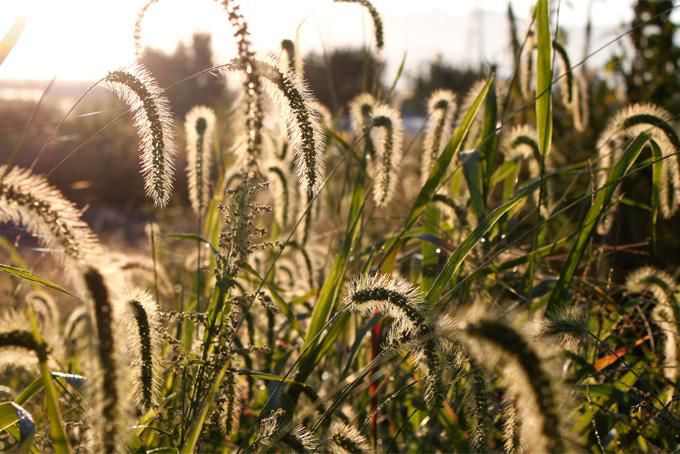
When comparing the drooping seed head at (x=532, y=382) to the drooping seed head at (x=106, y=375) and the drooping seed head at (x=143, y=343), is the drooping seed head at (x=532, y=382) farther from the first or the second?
the drooping seed head at (x=143, y=343)

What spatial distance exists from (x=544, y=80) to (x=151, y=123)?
1695mm

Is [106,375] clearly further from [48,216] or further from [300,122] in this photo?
[300,122]

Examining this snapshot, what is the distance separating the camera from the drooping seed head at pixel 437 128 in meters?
3.37

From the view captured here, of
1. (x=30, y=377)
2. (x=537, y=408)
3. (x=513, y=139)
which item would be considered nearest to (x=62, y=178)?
(x=30, y=377)

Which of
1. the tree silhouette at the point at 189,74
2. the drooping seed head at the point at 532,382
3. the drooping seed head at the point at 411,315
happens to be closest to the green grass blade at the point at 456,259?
the drooping seed head at the point at 411,315

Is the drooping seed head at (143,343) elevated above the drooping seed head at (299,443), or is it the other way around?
the drooping seed head at (143,343)

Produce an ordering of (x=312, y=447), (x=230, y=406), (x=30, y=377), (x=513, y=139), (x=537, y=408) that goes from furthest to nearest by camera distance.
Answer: (x=30, y=377)
(x=513, y=139)
(x=230, y=406)
(x=312, y=447)
(x=537, y=408)

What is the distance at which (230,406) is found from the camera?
2.25 metres

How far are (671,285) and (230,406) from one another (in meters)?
1.72

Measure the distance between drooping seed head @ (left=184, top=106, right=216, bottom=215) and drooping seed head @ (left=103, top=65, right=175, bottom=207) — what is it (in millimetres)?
882

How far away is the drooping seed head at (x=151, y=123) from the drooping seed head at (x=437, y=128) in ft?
5.23

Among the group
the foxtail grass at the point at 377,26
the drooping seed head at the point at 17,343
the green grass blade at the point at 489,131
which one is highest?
the foxtail grass at the point at 377,26

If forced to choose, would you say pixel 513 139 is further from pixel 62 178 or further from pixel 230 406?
pixel 62 178

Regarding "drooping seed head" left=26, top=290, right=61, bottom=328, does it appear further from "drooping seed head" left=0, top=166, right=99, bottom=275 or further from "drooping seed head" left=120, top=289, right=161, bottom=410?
"drooping seed head" left=0, top=166, right=99, bottom=275
